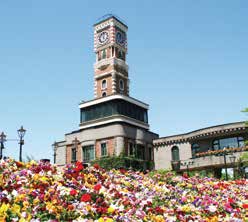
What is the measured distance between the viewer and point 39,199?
6457 mm

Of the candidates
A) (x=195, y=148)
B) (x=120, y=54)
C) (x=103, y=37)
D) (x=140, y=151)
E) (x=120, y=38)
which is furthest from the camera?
(x=120, y=38)

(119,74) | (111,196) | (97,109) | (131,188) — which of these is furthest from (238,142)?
(111,196)

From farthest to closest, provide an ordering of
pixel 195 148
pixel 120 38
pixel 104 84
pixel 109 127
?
pixel 120 38
pixel 104 84
pixel 109 127
pixel 195 148

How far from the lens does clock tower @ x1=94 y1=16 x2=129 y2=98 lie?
50469mm

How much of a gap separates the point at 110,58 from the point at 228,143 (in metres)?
23.1

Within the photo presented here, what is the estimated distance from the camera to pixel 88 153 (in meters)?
42.6

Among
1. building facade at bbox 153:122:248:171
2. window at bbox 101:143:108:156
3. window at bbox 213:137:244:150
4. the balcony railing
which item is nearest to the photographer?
the balcony railing

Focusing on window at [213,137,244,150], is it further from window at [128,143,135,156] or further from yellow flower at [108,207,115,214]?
yellow flower at [108,207,115,214]

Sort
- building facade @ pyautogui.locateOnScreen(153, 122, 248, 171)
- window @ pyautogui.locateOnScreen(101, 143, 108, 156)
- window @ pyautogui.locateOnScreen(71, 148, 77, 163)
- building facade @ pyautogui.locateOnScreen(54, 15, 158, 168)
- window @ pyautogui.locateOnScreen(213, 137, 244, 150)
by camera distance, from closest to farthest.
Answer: building facade @ pyautogui.locateOnScreen(153, 122, 248, 171)
window @ pyautogui.locateOnScreen(213, 137, 244, 150)
building facade @ pyautogui.locateOnScreen(54, 15, 158, 168)
window @ pyautogui.locateOnScreen(101, 143, 108, 156)
window @ pyautogui.locateOnScreen(71, 148, 77, 163)

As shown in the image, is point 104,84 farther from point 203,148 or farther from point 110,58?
point 203,148

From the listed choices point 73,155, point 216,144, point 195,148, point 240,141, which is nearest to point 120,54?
point 73,155

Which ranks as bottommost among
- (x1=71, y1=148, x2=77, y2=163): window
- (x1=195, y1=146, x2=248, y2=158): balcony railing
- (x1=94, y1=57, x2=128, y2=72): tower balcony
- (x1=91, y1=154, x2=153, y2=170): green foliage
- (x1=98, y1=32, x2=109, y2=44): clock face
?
(x1=91, y1=154, x2=153, y2=170): green foliage

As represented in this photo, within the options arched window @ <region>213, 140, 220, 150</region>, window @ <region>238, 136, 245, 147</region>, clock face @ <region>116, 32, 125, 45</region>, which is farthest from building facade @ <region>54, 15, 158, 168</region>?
window @ <region>238, 136, 245, 147</region>

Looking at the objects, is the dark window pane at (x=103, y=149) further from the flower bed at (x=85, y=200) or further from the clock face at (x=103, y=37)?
the flower bed at (x=85, y=200)
